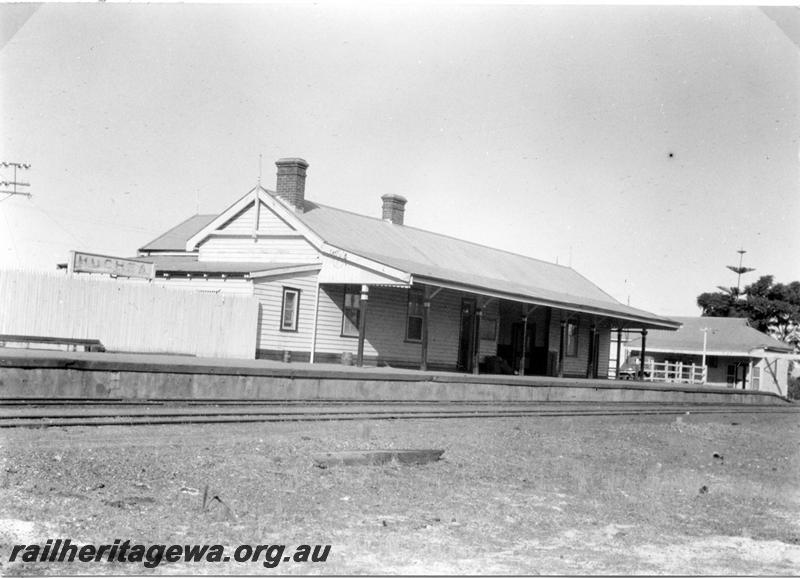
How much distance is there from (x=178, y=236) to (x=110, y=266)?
1672cm

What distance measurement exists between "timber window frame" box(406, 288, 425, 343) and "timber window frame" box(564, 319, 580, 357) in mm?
9496

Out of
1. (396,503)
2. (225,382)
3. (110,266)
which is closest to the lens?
(396,503)

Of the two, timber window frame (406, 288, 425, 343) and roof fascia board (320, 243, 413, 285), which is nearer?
roof fascia board (320, 243, 413, 285)

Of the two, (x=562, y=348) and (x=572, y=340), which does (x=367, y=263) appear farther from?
(x=572, y=340)

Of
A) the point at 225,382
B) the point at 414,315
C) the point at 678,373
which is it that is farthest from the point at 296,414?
the point at 678,373

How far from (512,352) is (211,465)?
2461cm

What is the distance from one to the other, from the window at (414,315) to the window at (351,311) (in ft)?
6.81

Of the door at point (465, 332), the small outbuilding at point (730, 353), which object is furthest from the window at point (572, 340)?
the small outbuilding at point (730, 353)

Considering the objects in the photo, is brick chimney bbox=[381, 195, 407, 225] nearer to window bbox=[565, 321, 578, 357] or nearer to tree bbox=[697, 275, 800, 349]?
window bbox=[565, 321, 578, 357]

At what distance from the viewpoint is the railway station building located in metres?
22.8

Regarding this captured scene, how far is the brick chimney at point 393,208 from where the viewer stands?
31.4 metres

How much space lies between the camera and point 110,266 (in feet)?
71.2

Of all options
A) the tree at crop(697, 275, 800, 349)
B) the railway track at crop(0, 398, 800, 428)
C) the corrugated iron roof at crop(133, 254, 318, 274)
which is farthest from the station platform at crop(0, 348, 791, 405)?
the tree at crop(697, 275, 800, 349)

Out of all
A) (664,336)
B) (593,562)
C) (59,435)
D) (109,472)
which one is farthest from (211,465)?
(664,336)
